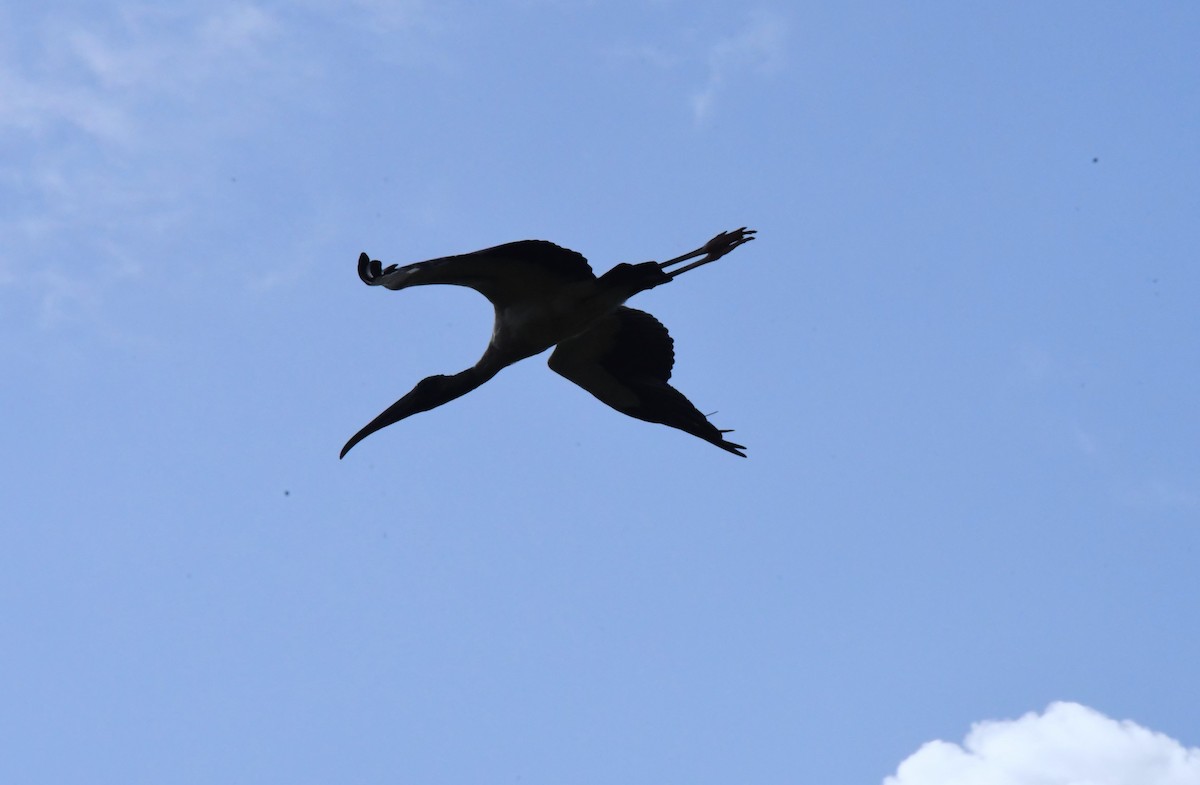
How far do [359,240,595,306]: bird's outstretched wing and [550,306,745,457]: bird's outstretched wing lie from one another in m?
1.27

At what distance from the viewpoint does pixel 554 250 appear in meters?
13.2

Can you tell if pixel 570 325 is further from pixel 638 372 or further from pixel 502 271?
pixel 638 372

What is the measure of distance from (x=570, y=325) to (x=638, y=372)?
1.44 metres

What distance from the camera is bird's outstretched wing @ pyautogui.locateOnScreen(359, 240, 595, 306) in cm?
1277

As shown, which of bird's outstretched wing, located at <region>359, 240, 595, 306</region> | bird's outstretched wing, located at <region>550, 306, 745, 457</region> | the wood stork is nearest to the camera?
bird's outstretched wing, located at <region>359, 240, 595, 306</region>

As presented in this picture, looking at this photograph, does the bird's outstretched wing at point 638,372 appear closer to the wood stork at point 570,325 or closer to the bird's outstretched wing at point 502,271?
the wood stork at point 570,325

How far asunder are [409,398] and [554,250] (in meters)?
2.10

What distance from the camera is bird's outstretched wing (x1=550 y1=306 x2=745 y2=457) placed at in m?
14.8

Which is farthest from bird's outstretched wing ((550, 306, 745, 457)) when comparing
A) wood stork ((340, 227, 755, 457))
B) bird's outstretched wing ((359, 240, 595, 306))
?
bird's outstretched wing ((359, 240, 595, 306))

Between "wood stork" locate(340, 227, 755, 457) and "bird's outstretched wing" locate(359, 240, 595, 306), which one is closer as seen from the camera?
"bird's outstretched wing" locate(359, 240, 595, 306)

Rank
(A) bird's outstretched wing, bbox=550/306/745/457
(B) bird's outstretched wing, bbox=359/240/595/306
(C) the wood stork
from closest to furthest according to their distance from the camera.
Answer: (B) bird's outstretched wing, bbox=359/240/595/306 < (C) the wood stork < (A) bird's outstretched wing, bbox=550/306/745/457

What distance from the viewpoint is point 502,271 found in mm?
13328

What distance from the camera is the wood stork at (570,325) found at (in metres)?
13.1

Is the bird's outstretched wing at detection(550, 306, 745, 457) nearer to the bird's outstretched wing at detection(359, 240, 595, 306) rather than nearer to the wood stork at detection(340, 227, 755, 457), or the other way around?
the wood stork at detection(340, 227, 755, 457)
